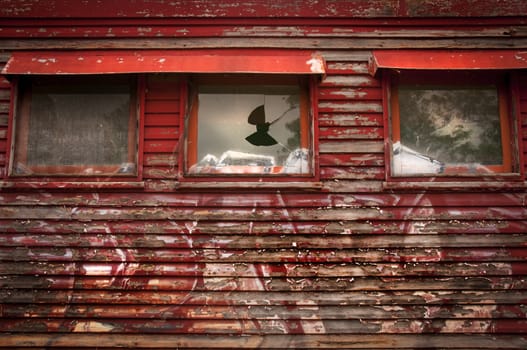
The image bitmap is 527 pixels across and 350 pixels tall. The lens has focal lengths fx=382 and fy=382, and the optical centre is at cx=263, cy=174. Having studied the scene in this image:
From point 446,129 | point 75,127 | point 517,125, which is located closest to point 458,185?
point 446,129

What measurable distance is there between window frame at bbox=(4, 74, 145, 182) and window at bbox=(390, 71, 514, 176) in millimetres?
2731

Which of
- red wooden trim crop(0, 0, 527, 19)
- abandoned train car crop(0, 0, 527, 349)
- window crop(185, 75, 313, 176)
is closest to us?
abandoned train car crop(0, 0, 527, 349)

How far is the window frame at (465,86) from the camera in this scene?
4020 millimetres

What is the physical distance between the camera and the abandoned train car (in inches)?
151

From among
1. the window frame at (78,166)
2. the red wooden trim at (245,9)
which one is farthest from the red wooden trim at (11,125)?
the red wooden trim at (245,9)

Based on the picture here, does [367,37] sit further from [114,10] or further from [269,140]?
[114,10]

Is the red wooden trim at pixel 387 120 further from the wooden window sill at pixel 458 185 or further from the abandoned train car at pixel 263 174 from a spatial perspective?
the wooden window sill at pixel 458 185

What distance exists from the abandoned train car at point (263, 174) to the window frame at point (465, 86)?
0.02 m

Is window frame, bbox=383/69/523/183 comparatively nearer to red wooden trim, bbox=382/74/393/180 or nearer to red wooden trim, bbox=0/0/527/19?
red wooden trim, bbox=382/74/393/180

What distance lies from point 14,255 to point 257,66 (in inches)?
125

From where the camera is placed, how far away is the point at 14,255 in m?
3.91

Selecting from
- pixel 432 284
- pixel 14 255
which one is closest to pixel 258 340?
pixel 432 284

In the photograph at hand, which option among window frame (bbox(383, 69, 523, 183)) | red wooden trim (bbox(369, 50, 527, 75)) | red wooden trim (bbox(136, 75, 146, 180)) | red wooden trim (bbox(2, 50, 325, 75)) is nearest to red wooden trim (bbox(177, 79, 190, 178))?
red wooden trim (bbox(2, 50, 325, 75))

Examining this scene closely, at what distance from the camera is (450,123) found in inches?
165
